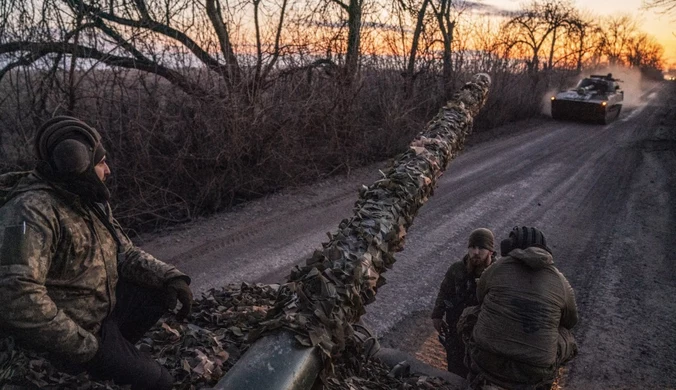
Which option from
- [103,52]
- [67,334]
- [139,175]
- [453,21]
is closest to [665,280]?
[67,334]

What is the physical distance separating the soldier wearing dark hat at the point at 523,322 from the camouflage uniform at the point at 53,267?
91.7 inches

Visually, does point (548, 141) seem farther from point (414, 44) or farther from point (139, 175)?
point (139, 175)

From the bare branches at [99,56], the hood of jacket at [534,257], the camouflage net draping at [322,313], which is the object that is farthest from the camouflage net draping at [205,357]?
the bare branches at [99,56]

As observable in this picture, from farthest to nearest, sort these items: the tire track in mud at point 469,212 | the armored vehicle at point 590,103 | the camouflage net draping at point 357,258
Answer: the armored vehicle at point 590,103, the tire track in mud at point 469,212, the camouflage net draping at point 357,258

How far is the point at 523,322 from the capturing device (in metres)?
3.24

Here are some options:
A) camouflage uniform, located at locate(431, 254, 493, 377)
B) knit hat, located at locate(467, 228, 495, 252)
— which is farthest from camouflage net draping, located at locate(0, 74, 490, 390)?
camouflage uniform, located at locate(431, 254, 493, 377)

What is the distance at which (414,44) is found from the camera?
1445 centimetres

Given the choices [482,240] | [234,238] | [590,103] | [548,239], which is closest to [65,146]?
[482,240]

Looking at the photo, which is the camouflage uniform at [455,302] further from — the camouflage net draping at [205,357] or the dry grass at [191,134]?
the dry grass at [191,134]

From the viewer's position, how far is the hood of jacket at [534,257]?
328 cm

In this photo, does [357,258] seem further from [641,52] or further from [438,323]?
[641,52]

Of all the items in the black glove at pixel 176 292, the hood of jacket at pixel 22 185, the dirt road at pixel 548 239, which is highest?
the hood of jacket at pixel 22 185

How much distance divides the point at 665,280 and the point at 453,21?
40.9 ft

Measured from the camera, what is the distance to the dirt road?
16.4ft
